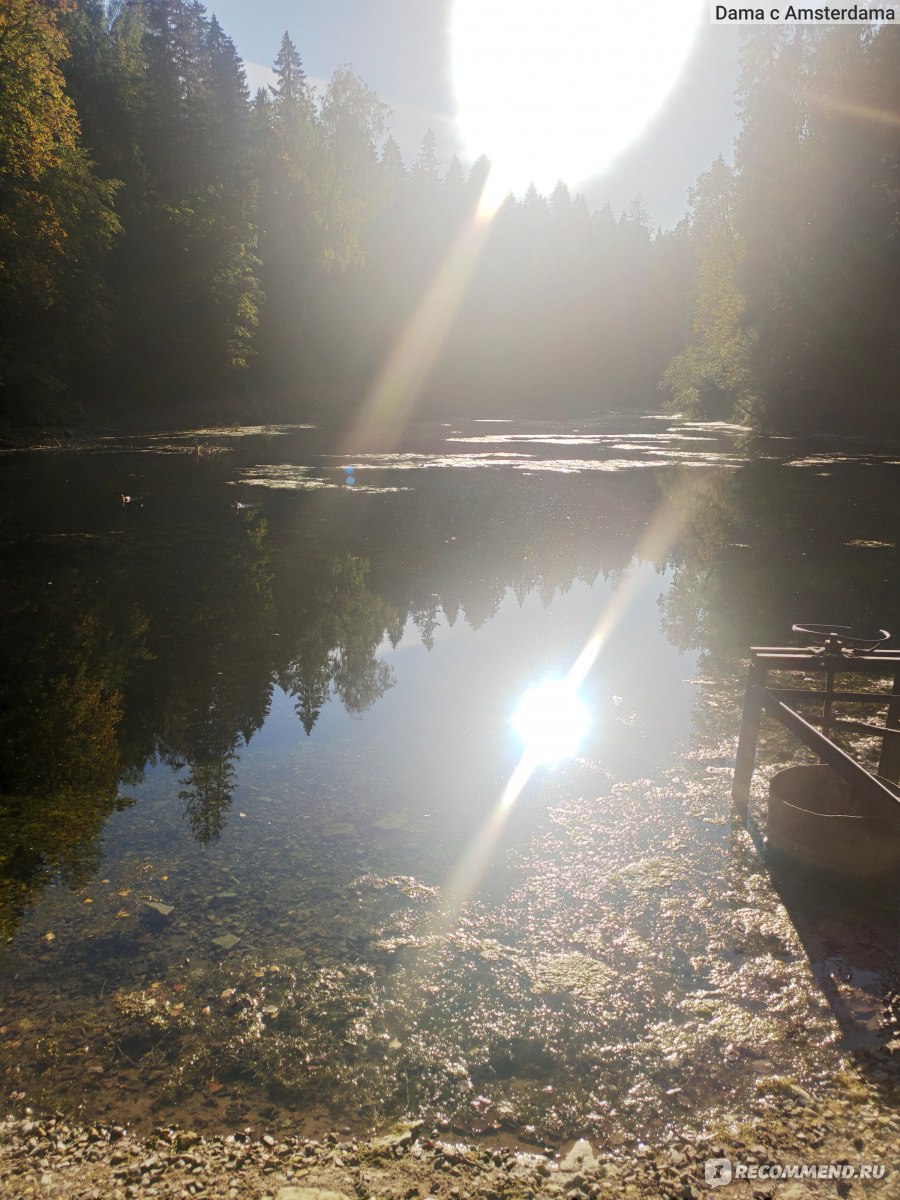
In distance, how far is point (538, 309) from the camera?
3442 inches

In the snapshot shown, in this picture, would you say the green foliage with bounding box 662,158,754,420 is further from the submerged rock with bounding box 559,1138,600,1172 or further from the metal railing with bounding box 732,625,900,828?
the submerged rock with bounding box 559,1138,600,1172

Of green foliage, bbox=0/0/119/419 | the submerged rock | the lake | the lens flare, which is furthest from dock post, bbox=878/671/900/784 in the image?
green foliage, bbox=0/0/119/419

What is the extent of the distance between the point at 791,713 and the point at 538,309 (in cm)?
8895

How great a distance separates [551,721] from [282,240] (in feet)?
161

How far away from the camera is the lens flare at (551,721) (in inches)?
259

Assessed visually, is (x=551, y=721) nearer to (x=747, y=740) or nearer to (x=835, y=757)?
(x=747, y=740)

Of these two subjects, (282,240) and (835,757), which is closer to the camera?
(835,757)

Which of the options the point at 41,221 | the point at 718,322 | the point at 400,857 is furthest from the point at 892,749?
the point at 718,322

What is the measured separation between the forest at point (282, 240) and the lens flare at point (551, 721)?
2686 centimetres

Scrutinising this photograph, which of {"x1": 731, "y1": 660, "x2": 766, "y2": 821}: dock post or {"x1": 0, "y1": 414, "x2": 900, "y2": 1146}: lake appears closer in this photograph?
{"x1": 0, "y1": 414, "x2": 900, "y2": 1146}: lake

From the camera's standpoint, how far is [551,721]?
7.12 metres

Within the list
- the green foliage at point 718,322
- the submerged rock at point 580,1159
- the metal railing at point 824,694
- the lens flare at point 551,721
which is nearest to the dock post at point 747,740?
the metal railing at point 824,694

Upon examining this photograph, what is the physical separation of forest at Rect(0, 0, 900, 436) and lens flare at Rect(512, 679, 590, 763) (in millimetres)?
26864

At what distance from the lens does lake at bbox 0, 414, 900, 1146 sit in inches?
130
